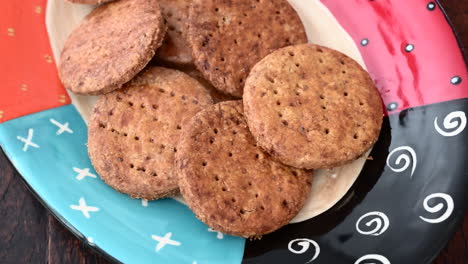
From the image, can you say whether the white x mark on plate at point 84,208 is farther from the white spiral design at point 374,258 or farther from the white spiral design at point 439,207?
the white spiral design at point 439,207

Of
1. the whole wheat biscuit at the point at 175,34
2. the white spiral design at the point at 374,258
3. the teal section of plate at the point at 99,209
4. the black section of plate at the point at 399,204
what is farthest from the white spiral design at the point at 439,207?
the whole wheat biscuit at the point at 175,34

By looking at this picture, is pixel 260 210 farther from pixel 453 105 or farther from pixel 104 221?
pixel 453 105

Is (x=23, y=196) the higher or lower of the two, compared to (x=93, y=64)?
lower

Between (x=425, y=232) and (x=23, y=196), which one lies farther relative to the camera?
(x=23, y=196)

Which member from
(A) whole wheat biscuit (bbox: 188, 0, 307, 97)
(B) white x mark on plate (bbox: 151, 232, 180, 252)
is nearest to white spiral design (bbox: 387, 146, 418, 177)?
(A) whole wheat biscuit (bbox: 188, 0, 307, 97)

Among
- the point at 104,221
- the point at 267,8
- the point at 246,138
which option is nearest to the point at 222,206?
the point at 246,138

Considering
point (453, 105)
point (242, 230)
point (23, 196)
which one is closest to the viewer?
point (242, 230)

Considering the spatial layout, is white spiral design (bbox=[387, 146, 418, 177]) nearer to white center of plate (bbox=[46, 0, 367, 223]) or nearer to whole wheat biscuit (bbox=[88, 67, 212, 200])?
white center of plate (bbox=[46, 0, 367, 223])
